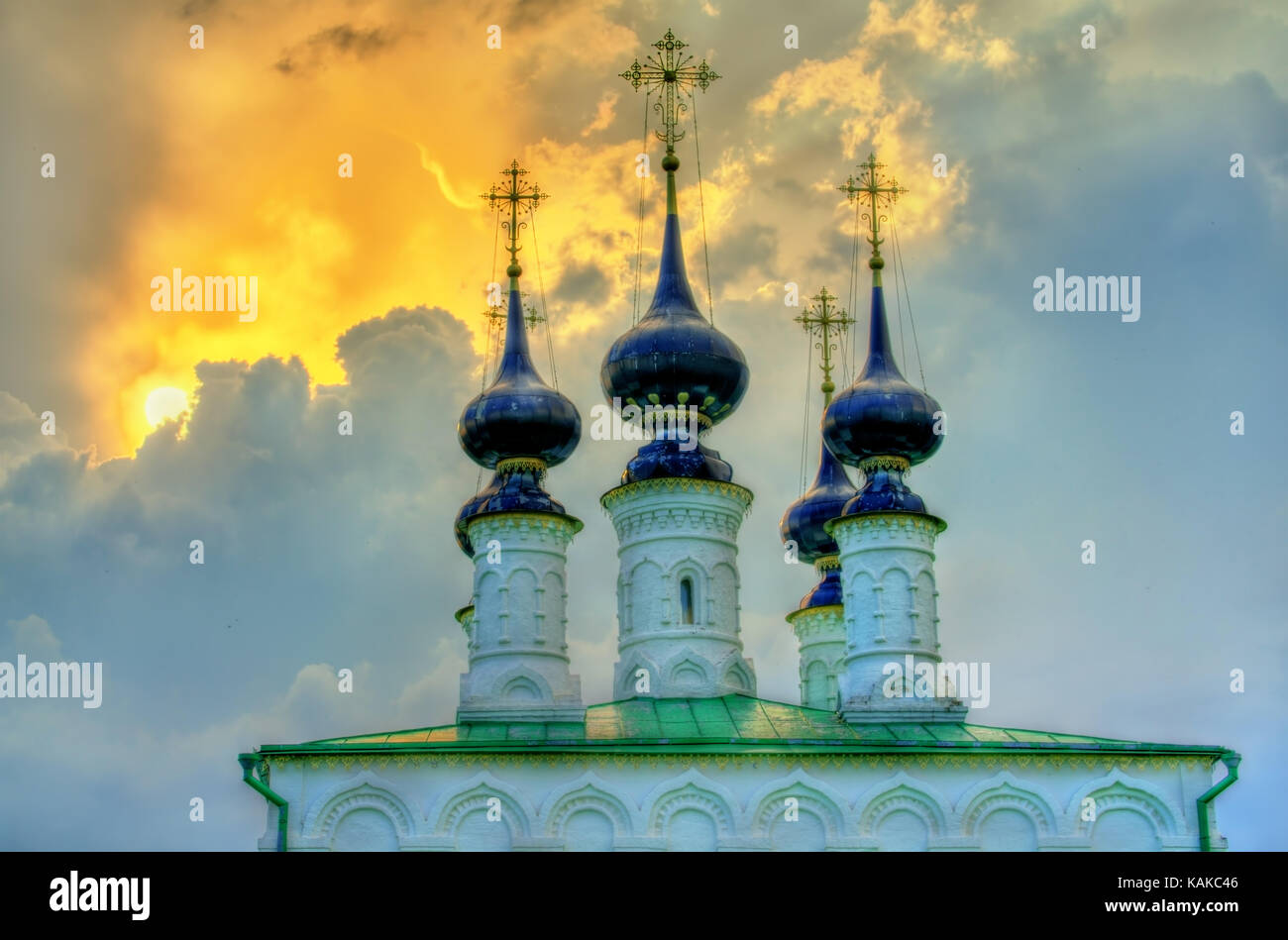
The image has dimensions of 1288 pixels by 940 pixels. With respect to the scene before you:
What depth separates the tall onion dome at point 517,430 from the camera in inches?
1288

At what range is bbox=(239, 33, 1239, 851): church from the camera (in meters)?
27.7

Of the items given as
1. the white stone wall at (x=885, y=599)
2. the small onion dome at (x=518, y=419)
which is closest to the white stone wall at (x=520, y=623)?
the small onion dome at (x=518, y=419)

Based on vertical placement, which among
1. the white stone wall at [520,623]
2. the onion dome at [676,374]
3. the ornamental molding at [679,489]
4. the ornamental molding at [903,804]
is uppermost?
the onion dome at [676,374]

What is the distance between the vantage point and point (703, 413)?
3388cm

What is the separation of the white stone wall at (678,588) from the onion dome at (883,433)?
88.2 inches

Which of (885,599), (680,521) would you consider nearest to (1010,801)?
(885,599)

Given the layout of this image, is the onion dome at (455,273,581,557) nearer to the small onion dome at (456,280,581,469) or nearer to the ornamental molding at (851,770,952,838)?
the small onion dome at (456,280,581,469)

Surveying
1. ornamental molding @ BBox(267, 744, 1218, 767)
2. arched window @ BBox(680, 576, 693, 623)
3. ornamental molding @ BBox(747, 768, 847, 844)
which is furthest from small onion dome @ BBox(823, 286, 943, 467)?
ornamental molding @ BBox(747, 768, 847, 844)

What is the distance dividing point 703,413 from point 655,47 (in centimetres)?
705

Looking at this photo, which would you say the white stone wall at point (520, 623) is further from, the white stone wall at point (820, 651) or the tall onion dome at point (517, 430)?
the white stone wall at point (820, 651)

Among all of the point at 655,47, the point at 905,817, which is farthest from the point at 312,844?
the point at 655,47

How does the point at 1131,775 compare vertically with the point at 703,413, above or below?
below

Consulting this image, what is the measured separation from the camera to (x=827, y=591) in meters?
38.5
